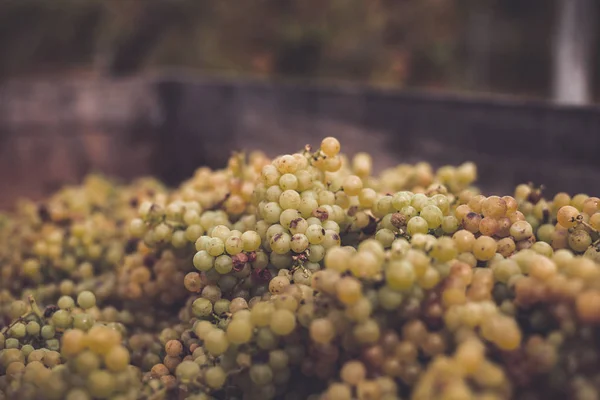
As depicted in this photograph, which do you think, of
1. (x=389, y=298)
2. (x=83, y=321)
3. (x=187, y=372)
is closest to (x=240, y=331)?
(x=187, y=372)

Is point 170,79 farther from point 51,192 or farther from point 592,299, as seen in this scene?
point 592,299

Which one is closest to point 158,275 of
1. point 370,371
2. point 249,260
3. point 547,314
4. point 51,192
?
point 249,260

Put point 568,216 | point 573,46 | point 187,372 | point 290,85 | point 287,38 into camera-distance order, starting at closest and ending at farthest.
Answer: point 187,372, point 568,216, point 290,85, point 573,46, point 287,38

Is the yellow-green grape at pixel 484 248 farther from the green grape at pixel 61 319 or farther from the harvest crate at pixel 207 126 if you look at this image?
the harvest crate at pixel 207 126

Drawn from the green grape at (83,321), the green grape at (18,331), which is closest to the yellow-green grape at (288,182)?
the green grape at (83,321)

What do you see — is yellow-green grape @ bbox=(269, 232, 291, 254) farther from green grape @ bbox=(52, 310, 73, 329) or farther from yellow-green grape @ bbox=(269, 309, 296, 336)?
green grape @ bbox=(52, 310, 73, 329)

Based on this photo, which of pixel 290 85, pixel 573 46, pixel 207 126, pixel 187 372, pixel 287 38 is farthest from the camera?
pixel 287 38

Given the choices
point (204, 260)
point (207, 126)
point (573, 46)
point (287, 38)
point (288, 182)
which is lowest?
point (204, 260)

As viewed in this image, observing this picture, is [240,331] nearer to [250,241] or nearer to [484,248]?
[250,241]
